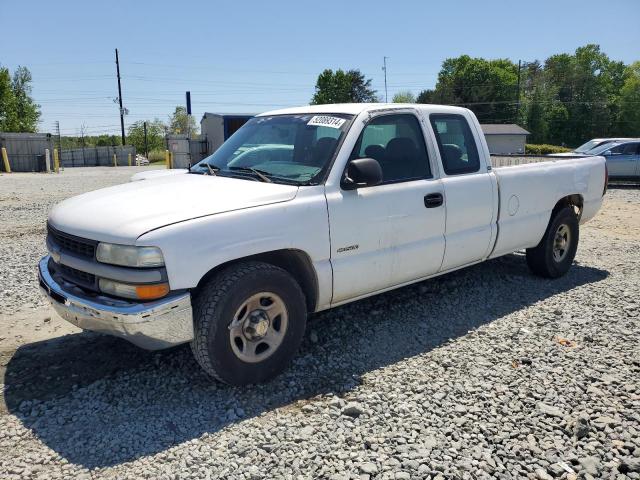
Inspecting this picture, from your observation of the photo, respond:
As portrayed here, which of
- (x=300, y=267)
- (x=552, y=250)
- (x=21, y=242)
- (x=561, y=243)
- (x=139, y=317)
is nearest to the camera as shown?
(x=139, y=317)

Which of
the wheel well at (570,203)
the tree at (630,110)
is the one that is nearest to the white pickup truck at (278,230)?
the wheel well at (570,203)

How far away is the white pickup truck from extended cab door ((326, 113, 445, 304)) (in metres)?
0.01

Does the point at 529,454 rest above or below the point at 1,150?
below

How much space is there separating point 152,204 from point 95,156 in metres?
52.4

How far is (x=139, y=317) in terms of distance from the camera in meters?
3.05

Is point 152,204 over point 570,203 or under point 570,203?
over

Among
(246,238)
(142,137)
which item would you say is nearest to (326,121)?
(246,238)

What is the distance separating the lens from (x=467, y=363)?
3.98 m

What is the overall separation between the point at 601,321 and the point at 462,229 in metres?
1.55

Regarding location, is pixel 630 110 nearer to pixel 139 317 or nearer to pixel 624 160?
pixel 624 160

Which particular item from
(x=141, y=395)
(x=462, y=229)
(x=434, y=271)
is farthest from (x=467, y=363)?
(x=141, y=395)

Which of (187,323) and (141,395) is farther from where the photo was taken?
(141,395)

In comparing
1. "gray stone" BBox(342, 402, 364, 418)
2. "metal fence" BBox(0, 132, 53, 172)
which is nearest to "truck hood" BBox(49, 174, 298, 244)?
"gray stone" BBox(342, 402, 364, 418)

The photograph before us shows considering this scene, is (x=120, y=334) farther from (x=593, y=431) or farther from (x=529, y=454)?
(x=593, y=431)
